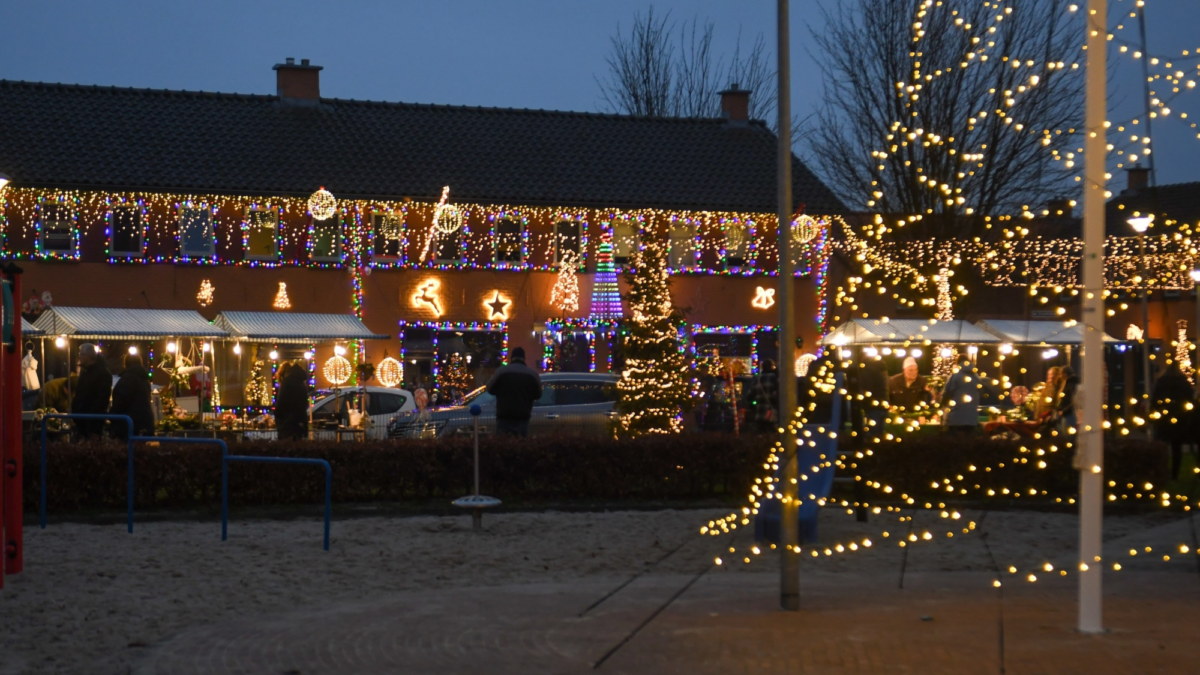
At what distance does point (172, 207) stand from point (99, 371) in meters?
15.9

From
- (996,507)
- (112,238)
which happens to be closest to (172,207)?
(112,238)

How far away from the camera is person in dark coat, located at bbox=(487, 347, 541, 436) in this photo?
637 inches

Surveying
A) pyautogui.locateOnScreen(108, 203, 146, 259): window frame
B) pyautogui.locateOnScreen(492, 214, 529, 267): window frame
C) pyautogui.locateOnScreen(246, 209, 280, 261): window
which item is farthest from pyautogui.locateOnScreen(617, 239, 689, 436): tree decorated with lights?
pyautogui.locateOnScreen(108, 203, 146, 259): window frame

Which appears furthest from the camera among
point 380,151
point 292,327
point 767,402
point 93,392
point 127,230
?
point 380,151

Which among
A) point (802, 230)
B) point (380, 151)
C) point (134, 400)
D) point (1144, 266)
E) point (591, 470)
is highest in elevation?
point (380, 151)

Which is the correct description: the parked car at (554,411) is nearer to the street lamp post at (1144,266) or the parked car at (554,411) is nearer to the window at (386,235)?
the street lamp post at (1144,266)

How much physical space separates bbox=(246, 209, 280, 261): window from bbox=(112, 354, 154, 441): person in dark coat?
16.1 meters

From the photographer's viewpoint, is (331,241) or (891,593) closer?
(891,593)

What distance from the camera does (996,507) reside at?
47.6ft

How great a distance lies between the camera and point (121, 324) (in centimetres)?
2545

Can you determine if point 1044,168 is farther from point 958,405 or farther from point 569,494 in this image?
point 569,494

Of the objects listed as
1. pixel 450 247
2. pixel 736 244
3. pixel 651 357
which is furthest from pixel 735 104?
pixel 651 357

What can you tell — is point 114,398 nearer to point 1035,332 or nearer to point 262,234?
point 262,234

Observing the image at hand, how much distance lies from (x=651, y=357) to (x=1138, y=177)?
1273 cm
